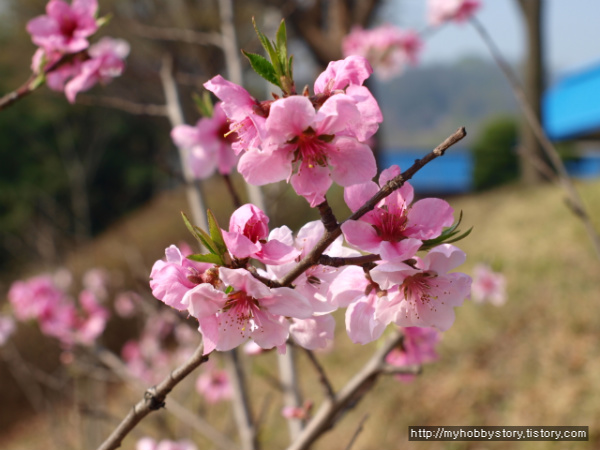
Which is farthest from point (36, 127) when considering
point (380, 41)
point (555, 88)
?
point (555, 88)

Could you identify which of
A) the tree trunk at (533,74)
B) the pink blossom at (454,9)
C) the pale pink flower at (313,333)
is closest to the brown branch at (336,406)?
the pale pink flower at (313,333)

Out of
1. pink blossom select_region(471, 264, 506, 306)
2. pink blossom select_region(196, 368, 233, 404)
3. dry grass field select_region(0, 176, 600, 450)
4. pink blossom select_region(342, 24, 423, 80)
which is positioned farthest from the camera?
pink blossom select_region(342, 24, 423, 80)

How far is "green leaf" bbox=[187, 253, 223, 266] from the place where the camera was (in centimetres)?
42

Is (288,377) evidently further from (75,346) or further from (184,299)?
(75,346)

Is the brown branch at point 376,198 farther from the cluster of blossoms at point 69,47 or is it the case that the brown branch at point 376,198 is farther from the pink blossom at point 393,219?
the cluster of blossoms at point 69,47

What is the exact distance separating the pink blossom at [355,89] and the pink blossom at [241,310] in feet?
0.52

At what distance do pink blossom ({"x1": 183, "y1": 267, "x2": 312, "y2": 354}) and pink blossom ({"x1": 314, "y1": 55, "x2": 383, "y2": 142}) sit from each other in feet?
0.52

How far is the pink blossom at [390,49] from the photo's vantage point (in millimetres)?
3207

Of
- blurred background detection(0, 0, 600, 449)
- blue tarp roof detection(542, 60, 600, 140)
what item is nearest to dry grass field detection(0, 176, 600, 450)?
blurred background detection(0, 0, 600, 449)

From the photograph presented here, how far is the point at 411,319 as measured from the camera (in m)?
0.50

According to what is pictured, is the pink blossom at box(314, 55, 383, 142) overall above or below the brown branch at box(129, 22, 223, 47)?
below

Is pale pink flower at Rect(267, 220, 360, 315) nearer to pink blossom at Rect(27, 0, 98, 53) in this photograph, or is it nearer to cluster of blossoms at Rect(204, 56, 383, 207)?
cluster of blossoms at Rect(204, 56, 383, 207)

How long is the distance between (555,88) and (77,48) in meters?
12.8

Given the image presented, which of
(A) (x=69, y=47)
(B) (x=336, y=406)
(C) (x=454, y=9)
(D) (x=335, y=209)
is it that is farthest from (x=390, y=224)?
(D) (x=335, y=209)
